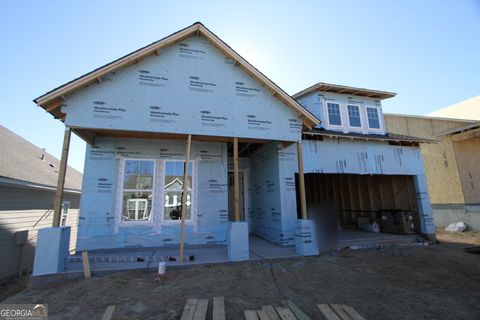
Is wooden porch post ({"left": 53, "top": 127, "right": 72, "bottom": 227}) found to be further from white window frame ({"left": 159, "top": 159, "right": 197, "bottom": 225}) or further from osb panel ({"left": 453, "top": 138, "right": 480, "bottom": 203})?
osb panel ({"left": 453, "top": 138, "right": 480, "bottom": 203})

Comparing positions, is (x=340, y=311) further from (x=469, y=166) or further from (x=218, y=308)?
(x=469, y=166)

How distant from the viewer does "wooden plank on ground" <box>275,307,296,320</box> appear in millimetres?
3455

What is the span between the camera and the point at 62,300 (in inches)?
167

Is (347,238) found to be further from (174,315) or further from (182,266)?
(174,315)

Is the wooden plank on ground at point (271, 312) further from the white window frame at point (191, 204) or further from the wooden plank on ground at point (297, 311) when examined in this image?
the white window frame at point (191, 204)

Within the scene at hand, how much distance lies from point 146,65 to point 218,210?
5.32 meters

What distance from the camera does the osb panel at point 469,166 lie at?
13.3 m

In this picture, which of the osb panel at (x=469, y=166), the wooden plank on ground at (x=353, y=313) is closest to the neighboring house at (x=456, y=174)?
the osb panel at (x=469, y=166)

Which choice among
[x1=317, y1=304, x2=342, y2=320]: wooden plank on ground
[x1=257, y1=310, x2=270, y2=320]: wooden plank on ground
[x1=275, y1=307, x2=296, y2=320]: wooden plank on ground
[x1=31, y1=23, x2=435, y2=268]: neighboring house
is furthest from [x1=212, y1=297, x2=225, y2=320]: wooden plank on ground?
[x1=31, y1=23, x2=435, y2=268]: neighboring house

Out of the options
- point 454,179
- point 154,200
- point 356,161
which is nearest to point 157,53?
point 154,200

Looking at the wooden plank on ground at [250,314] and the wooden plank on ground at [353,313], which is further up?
the wooden plank on ground at [250,314]

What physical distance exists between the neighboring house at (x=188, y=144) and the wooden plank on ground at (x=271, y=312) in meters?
2.59

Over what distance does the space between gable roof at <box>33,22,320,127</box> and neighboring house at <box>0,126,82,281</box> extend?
356cm

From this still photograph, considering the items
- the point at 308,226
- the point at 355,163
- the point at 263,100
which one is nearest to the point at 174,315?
the point at 308,226
